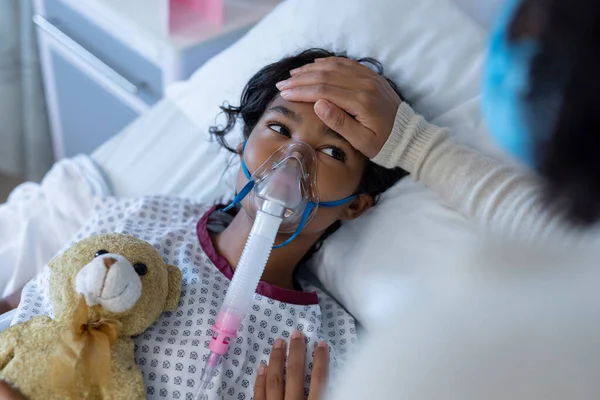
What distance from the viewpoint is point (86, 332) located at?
1.02m

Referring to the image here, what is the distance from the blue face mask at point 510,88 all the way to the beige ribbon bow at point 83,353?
683mm

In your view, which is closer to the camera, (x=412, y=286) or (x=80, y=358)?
(x=80, y=358)

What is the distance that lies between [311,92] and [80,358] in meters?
0.64

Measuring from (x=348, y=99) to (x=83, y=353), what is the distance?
26.2 inches

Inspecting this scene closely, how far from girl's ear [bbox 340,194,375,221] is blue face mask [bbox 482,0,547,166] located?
735 millimetres

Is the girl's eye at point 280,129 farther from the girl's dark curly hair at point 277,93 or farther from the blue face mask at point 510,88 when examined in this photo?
the blue face mask at point 510,88

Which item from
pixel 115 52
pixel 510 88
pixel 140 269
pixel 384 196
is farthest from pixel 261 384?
pixel 115 52

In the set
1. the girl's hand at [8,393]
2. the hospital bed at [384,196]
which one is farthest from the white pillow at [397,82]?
the girl's hand at [8,393]

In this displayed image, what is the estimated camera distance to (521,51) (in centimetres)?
59

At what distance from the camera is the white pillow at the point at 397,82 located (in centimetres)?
135

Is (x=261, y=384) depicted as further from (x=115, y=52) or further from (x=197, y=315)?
(x=115, y=52)

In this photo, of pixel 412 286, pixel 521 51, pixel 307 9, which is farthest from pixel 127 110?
pixel 521 51

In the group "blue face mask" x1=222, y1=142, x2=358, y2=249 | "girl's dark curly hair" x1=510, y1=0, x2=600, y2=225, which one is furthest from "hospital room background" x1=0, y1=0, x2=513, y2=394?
"girl's dark curly hair" x1=510, y1=0, x2=600, y2=225

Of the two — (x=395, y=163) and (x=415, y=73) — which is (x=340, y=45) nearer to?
(x=415, y=73)
